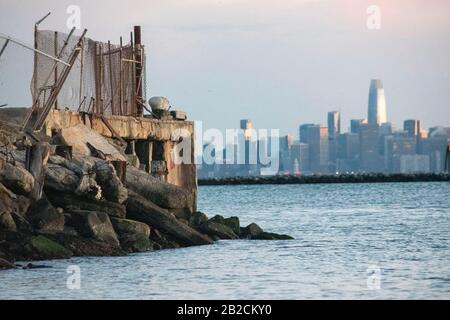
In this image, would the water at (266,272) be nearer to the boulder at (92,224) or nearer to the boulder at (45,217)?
the boulder at (92,224)

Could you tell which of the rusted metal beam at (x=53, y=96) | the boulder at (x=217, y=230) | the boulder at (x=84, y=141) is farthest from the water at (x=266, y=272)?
the rusted metal beam at (x=53, y=96)

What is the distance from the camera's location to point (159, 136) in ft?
173

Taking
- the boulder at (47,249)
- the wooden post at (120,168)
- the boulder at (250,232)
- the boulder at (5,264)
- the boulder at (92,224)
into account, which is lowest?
the boulder at (250,232)

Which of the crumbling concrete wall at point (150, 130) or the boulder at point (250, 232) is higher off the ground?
the crumbling concrete wall at point (150, 130)

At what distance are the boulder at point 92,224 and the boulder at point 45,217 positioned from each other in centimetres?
38

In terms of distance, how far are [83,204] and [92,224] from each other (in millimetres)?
1949

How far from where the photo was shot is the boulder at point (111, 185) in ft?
132

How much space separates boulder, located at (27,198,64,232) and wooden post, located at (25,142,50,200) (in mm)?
618

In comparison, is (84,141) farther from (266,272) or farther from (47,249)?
(266,272)

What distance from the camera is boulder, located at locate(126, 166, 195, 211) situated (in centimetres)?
4288

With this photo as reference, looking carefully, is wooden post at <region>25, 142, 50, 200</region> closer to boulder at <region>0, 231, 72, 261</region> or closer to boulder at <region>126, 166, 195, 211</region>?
boulder at <region>0, 231, 72, 261</region>

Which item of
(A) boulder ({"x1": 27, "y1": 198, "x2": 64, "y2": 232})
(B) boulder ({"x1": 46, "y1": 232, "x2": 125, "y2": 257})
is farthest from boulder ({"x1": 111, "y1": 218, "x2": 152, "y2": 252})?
(A) boulder ({"x1": 27, "y1": 198, "x2": 64, "y2": 232})
